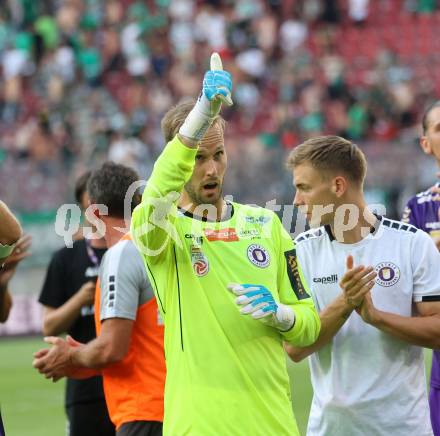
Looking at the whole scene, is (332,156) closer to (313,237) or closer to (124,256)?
(313,237)

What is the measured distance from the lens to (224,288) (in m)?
4.05

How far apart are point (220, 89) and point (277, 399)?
4.12 ft

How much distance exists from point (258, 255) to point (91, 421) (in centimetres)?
248

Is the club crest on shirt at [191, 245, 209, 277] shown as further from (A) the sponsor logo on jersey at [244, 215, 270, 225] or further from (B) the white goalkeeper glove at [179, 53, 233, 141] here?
(B) the white goalkeeper glove at [179, 53, 233, 141]

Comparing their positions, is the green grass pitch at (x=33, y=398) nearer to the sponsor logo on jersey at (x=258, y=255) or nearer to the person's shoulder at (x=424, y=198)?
the person's shoulder at (x=424, y=198)

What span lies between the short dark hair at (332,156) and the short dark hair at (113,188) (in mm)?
925

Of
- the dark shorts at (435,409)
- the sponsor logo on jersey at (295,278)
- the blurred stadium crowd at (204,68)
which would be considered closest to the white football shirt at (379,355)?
the sponsor logo on jersey at (295,278)

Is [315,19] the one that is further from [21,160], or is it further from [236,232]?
[236,232]

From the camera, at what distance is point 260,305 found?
385 centimetres

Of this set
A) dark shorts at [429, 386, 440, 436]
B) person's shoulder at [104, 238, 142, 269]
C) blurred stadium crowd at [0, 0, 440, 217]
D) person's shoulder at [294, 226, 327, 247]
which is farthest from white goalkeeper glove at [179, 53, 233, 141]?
blurred stadium crowd at [0, 0, 440, 217]

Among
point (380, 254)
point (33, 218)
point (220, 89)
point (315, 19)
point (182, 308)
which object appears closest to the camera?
point (220, 89)

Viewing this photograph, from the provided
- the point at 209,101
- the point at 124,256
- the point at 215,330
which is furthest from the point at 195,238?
the point at 124,256

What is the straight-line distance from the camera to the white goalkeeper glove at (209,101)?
3705mm

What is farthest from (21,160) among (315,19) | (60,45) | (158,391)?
(158,391)
